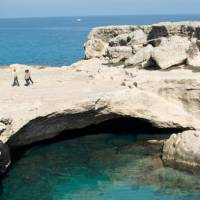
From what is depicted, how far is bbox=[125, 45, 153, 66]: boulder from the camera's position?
35.2m

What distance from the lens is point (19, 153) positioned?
26.3 m

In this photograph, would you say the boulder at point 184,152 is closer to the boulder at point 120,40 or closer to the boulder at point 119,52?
the boulder at point 119,52

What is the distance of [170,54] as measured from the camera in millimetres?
32312

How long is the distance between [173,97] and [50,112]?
7.17m

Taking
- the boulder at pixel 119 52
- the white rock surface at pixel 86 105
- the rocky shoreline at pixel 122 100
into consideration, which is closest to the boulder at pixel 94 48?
the boulder at pixel 119 52

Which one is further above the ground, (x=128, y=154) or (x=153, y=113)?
(x=153, y=113)

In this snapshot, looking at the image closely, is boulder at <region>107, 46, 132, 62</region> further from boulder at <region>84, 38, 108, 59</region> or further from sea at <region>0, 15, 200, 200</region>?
sea at <region>0, 15, 200, 200</region>

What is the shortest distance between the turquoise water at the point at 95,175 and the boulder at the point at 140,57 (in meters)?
8.53

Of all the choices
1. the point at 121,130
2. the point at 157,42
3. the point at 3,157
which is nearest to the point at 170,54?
the point at 157,42

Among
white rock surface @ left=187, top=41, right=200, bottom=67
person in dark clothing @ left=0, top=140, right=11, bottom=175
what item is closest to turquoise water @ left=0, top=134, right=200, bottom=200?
person in dark clothing @ left=0, top=140, right=11, bottom=175

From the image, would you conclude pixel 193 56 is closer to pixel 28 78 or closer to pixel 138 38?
pixel 138 38

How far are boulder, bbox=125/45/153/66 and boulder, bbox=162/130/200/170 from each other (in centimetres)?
1080

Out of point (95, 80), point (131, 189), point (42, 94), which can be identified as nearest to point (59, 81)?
point (95, 80)

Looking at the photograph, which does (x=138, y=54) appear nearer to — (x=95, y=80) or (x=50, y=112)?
(x=95, y=80)
